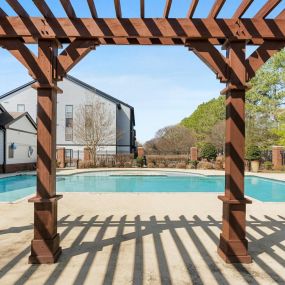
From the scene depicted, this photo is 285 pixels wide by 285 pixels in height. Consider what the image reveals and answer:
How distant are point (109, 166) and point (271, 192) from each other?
1612 centimetres


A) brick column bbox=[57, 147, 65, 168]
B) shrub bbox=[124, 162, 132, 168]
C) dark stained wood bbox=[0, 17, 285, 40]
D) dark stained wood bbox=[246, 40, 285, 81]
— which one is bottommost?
shrub bbox=[124, 162, 132, 168]

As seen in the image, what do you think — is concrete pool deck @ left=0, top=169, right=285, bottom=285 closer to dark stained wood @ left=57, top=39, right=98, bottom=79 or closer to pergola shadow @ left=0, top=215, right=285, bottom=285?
pergola shadow @ left=0, top=215, right=285, bottom=285

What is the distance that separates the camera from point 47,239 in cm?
450

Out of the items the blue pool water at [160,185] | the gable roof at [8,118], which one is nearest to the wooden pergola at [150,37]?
the blue pool water at [160,185]

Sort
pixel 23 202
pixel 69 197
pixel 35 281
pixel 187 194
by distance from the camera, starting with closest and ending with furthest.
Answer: pixel 35 281, pixel 23 202, pixel 69 197, pixel 187 194

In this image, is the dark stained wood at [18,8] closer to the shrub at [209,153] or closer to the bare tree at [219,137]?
the shrub at [209,153]

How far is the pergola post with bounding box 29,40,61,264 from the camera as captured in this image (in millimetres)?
4516

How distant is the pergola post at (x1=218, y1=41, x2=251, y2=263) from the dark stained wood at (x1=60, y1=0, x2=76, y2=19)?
2.46m

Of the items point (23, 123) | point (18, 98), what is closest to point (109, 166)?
point (23, 123)

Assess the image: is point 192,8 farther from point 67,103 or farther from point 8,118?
point 67,103

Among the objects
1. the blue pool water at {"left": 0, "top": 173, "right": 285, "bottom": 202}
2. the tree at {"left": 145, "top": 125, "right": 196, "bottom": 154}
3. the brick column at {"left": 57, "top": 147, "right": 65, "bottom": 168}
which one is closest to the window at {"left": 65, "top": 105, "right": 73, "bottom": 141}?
the brick column at {"left": 57, "top": 147, "right": 65, "bottom": 168}

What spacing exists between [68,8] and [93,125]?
1055 inches

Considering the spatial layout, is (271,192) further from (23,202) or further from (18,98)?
(18,98)

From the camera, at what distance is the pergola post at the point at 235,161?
15.1ft
